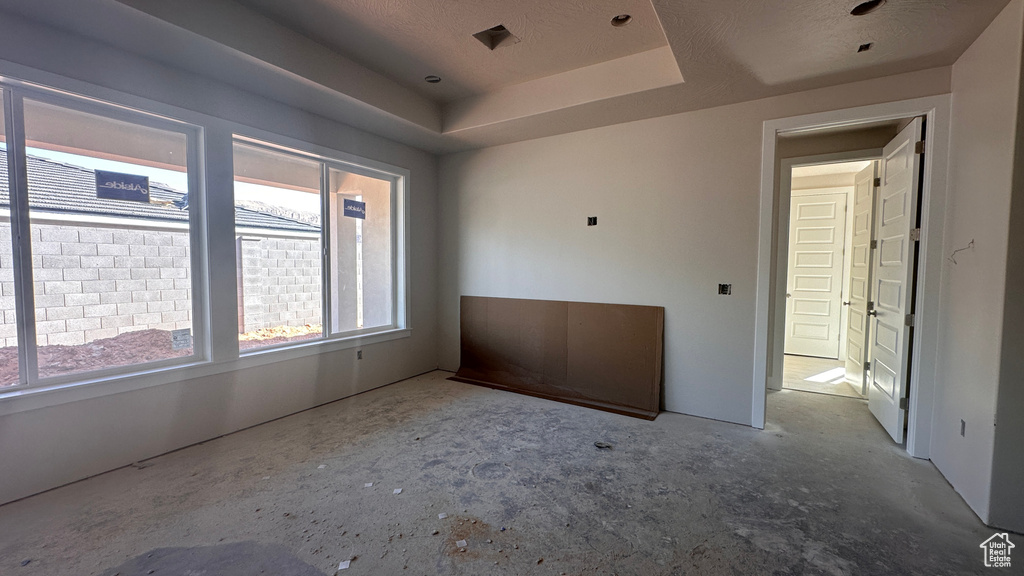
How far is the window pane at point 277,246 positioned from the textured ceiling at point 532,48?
60 centimetres

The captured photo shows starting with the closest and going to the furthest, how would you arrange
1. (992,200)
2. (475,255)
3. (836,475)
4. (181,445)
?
(992,200) → (836,475) → (181,445) → (475,255)

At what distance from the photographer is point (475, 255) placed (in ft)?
16.7

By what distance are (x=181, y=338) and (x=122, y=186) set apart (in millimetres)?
1143

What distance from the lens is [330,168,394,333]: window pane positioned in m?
4.23

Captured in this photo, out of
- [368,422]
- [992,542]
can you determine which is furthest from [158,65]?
[992,542]

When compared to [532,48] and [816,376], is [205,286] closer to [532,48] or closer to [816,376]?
[532,48]

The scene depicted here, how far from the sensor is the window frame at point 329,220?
11.8 ft

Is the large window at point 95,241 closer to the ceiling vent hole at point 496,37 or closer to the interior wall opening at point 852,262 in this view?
the ceiling vent hole at point 496,37

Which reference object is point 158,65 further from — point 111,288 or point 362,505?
point 362,505

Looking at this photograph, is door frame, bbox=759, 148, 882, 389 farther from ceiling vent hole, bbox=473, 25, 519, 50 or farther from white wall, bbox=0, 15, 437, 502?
white wall, bbox=0, 15, 437, 502

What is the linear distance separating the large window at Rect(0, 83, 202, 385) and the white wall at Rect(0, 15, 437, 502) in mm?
178

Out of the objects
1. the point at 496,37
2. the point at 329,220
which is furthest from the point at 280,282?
the point at 496,37

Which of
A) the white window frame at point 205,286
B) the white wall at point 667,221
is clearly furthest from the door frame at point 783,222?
the white window frame at point 205,286

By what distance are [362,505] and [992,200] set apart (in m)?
3.93
